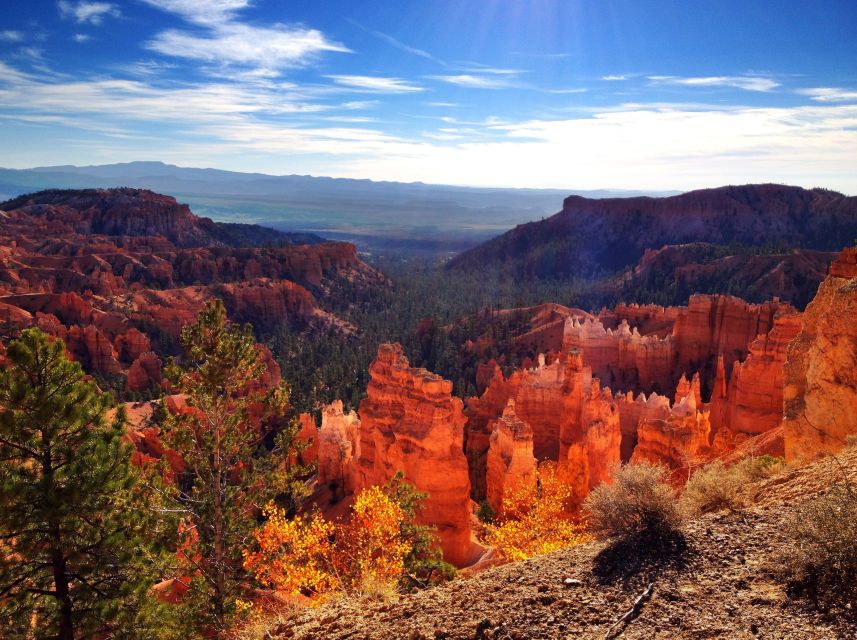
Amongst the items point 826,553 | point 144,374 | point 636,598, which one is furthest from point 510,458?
point 144,374

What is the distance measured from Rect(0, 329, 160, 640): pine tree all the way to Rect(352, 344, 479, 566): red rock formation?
11313 mm

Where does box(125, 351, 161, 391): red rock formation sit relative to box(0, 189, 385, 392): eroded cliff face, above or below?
below

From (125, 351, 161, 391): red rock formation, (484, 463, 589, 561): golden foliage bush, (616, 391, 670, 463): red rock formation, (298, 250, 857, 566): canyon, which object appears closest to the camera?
(298, 250, 857, 566): canyon

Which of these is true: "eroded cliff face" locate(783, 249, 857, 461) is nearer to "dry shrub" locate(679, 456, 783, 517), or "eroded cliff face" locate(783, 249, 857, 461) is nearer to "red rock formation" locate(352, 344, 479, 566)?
"dry shrub" locate(679, 456, 783, 517)

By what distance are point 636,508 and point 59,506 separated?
922cm

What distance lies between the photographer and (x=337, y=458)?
91.4ft

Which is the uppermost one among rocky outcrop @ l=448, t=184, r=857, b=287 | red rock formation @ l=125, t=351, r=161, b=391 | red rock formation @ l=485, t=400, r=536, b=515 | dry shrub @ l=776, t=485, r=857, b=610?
rocky outcrop @ l=448, t=184, r=857, b=287

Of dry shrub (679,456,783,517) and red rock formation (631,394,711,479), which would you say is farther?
red rock formation (631,394,711,479)

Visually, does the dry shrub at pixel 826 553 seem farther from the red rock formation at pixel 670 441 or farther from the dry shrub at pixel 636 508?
the red rock formation at pixel 670 441

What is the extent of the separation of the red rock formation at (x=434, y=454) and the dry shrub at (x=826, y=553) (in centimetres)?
1427

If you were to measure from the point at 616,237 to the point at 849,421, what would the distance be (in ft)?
375

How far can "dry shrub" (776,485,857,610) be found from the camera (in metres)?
6.61

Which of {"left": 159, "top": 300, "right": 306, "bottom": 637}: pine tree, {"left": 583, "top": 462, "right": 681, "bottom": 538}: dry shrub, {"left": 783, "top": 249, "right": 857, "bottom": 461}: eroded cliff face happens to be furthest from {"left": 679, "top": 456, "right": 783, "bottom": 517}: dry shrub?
{"left": 159, "top": 300, "right": 306, "bottom": 637}: pine tree

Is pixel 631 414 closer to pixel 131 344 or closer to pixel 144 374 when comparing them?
pixel 144 374
